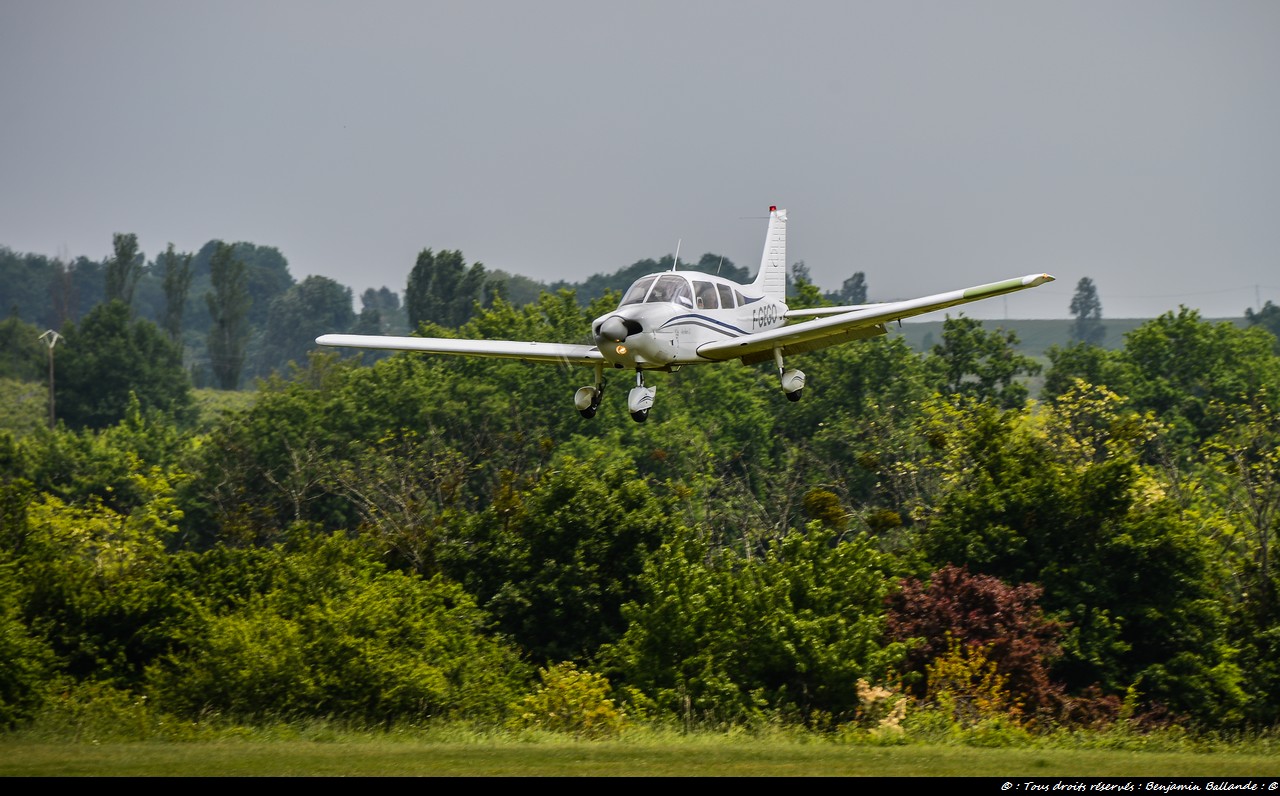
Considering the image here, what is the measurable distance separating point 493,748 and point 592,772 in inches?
231

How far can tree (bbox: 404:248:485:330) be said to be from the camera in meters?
144

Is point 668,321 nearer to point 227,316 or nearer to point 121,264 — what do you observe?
point 227,316

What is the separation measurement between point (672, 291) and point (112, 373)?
124479mm

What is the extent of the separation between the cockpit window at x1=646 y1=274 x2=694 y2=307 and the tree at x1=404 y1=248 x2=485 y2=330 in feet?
381

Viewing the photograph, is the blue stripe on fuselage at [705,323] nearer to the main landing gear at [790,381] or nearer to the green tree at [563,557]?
the main landing gear at [790,381]

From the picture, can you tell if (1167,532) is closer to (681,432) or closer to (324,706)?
(324,706)

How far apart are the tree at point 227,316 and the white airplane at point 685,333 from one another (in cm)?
15299

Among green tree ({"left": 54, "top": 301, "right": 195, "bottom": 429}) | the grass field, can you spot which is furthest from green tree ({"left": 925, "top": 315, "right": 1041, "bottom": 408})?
green tree ({"left": 54, "top": 301, "right": 195, "bottom": 429})

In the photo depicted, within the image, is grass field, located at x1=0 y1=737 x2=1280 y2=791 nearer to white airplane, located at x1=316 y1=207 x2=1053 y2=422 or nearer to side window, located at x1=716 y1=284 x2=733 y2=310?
white airplane, located at x1=316 y1=207 x2=1053 y2=422

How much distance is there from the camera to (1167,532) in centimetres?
4925

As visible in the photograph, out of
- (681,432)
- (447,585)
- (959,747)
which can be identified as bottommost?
(959,747)

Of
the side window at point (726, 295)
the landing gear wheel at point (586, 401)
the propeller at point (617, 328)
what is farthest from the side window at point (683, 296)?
the landing gear wheel at point (586, 401)

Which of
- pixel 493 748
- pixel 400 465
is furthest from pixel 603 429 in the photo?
pixel 493 748

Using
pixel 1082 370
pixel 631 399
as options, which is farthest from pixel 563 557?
pixel 1082 370
